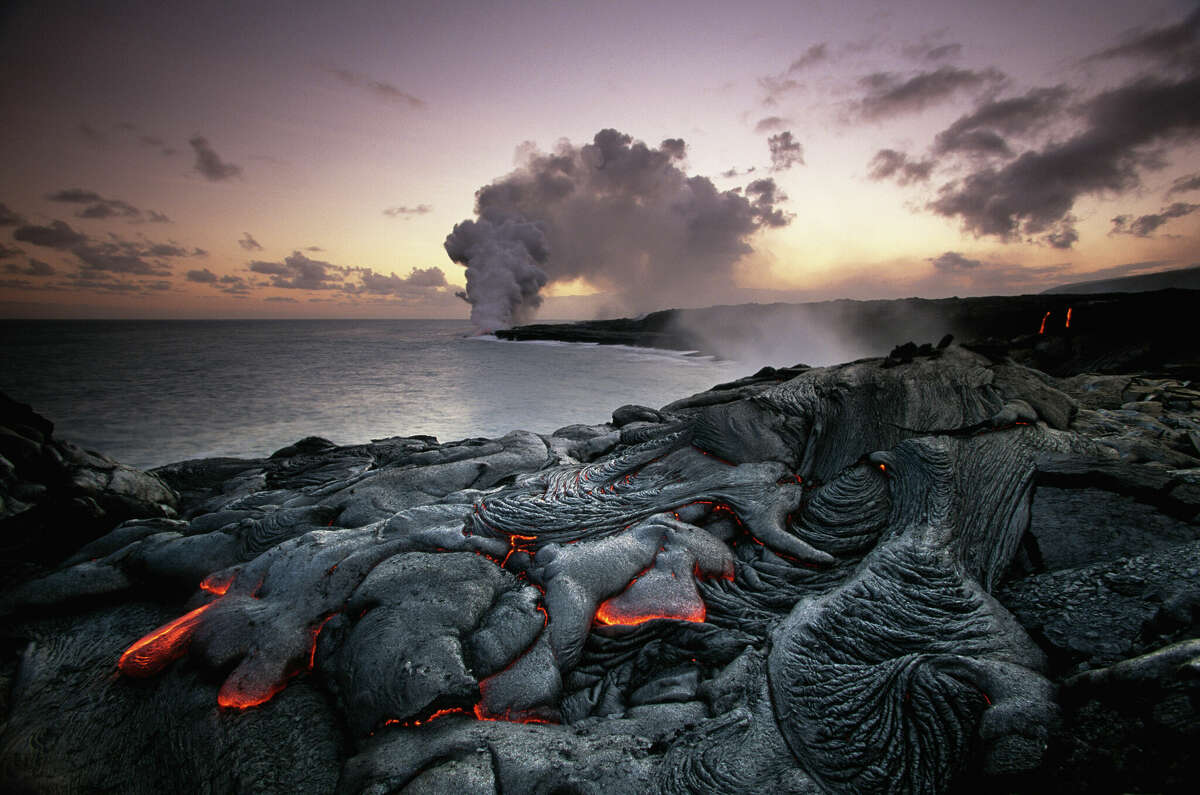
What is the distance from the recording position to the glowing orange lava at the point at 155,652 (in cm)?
297

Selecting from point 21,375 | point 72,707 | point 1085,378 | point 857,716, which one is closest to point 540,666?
point 857,716

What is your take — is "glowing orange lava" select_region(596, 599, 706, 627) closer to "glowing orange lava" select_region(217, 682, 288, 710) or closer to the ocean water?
"glowing orange lava" select_region(217, 682, 288, 710)

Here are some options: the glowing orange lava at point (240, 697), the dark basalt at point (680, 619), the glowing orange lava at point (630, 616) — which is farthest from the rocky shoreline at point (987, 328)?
the glowing orange lava at point (240, 697)

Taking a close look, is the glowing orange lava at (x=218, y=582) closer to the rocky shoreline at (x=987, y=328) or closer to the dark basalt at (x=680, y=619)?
the dark basalt at (x=680, y=619)

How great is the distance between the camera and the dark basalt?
80.8 inches

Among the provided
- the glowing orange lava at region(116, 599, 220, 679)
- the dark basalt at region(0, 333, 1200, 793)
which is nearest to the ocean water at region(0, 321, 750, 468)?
the dark basalt at region(0, 333, 1200, 793)

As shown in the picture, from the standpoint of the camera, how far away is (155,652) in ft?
9.83

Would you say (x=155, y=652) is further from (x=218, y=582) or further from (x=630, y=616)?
(x=630, y=616)

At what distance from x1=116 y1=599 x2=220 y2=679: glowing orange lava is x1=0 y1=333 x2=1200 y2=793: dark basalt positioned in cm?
2

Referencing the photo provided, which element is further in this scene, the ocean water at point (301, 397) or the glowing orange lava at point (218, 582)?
the ocean water at point (301, 397)

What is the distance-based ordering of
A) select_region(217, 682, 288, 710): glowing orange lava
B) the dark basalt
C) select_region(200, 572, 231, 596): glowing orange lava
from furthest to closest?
select_region(200, 572, 231, 596): glowing orange lava, select_region(217, 682, 288, 710): glowing orange lava, the dark basalt

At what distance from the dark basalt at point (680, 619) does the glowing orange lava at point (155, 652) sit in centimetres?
2

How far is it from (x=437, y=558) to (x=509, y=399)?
12.4 m

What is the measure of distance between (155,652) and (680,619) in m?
3.58
